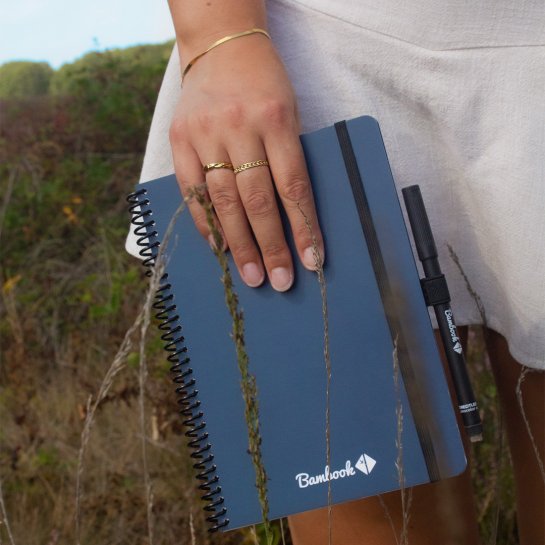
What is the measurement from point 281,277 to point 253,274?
4 centimetres

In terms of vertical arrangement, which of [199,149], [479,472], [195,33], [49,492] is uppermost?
[195,33]

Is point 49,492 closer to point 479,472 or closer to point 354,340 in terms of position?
point 479,472

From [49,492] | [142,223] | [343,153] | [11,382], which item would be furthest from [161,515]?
[343,153]

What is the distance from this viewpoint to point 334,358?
50.3 inches

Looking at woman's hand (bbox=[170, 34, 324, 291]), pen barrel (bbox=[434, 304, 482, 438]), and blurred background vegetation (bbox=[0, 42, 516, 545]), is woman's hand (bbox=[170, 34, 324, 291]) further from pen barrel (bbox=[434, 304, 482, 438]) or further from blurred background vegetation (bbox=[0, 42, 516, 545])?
blurred background vegetation (bbox=[0, 42, 516, 545])

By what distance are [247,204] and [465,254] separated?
420mm

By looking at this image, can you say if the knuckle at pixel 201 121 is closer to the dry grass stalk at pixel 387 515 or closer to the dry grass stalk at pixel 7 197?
the dry grass stalk at pixel 387 515

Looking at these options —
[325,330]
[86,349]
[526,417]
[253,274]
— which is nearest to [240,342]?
[325,330]

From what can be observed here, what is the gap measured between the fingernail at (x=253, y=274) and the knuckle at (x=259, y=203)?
0.08 meters

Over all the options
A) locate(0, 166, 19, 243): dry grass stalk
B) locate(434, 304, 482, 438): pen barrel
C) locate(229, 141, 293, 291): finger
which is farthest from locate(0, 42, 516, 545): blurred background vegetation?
locate(229, 141, 293, 291): finger

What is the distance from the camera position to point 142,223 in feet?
4.50

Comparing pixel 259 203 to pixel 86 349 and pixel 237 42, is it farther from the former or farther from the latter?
pixel 86 349

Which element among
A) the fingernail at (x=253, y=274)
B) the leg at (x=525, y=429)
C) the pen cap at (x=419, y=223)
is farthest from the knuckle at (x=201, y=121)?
the leg at (x=525, y=429)

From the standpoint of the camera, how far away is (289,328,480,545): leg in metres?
1.44
